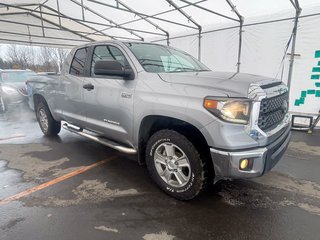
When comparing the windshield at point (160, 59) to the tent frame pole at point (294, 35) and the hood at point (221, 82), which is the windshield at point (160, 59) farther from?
the tent frame pole at point (294, 35)

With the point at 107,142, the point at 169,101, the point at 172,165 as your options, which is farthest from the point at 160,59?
the point at 172,165

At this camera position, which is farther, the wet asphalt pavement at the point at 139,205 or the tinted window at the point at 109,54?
the tinted window at the point at 109,54

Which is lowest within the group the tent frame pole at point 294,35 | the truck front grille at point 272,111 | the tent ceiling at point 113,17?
the truck front grille at point 272,111

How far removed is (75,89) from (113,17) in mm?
8448

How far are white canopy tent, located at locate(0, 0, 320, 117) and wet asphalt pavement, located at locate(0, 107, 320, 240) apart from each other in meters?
4.27

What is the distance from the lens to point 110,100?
3.33 meters

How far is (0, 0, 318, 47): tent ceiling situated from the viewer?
26.7 feet

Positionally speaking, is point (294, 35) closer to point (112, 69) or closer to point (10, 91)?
point (112, 69)

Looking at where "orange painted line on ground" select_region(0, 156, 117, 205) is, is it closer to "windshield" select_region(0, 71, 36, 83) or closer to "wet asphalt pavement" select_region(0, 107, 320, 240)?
"wet asphalt pavement" select_region(0, 107, 320, 240)

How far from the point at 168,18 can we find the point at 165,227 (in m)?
9.18

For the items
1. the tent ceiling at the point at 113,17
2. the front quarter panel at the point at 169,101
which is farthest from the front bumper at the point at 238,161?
the tent ceiling at the point at 113,17

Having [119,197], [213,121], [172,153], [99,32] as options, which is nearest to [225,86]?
[213,121]

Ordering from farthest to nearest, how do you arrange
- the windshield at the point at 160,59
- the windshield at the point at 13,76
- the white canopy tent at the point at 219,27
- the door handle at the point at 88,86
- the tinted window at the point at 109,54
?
the windshield at the point at 13,76 < the white canopy tent at the point at 219,27 < the door handle at the point at 88,86 < the tinted window at the point at 109,54 < the windshield at the point at 160,59

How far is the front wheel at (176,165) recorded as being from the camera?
253cm
